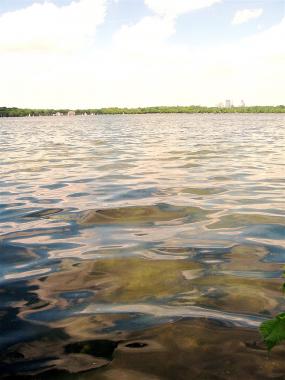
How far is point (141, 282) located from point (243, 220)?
3.02m

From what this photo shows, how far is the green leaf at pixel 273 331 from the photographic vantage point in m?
2.36

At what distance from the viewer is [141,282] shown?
15.7ft

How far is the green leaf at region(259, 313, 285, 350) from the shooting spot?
2358mm

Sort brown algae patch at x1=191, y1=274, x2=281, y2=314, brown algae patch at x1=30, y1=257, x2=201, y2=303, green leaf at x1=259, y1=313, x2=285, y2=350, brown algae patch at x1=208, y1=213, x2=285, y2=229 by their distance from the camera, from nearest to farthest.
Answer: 1. green leaf at x1=259, y1=313, x2=285, y2=350
2. brown algae patch at x1=191, y1=274, x2=281, y2=314
3. brown algae patch at x1=30, y1=257, x2=201, y2=303
4. brown algae patch at x1=208, y1=213, x2=285, y2=229

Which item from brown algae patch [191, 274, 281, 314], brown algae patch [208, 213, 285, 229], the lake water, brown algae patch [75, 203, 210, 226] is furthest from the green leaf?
brown algae patch [75, 203, 210, 226]

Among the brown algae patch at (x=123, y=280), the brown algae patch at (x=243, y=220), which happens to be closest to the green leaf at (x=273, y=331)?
the brown algae patch at (x=123, y=280)

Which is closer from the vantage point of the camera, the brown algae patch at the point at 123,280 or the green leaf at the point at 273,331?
the green leaf at the point at 273,331

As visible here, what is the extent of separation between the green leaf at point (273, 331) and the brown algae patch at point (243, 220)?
4.44 metres

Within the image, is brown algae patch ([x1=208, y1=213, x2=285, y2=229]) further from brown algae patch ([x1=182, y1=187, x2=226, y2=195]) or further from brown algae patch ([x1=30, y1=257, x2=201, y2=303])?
brown algae patch ([x1=182, y1=187, x2=226, y2=195])

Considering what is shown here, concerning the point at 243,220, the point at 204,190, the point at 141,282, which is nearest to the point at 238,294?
the point at 141,282

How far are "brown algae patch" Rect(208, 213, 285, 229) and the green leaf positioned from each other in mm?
4436

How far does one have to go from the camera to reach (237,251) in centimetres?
570

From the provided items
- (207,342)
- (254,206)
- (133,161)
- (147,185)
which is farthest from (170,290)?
(133,161)

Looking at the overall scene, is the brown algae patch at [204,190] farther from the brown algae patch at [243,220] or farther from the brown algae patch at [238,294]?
the brown algae patch at [238,294]
